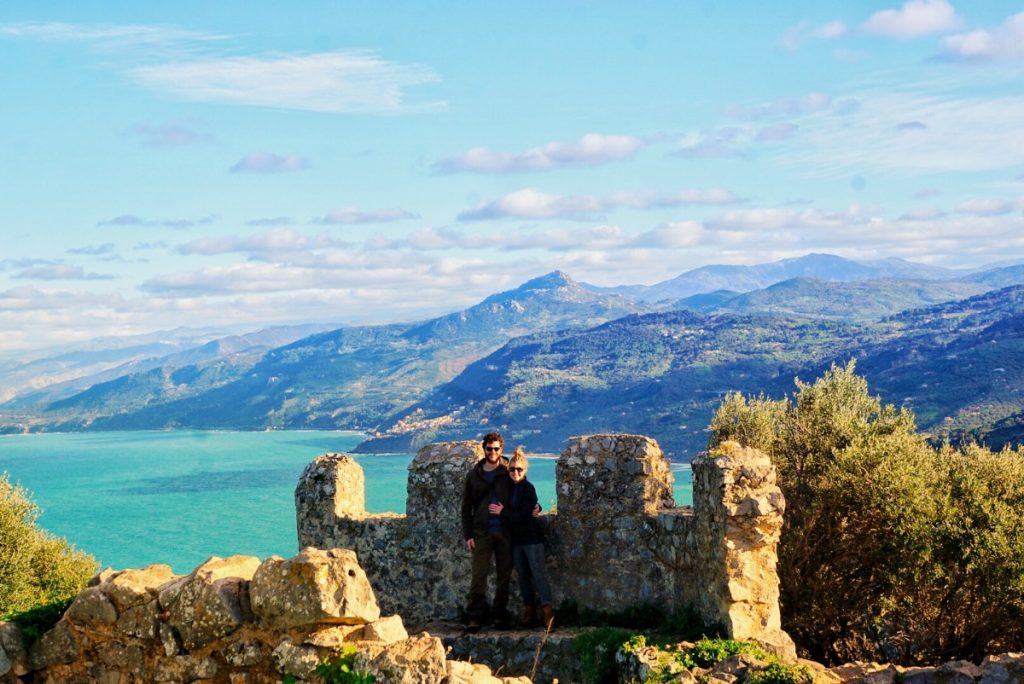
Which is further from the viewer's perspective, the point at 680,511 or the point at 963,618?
the point at 963,618

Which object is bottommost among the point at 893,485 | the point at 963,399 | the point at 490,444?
the point at 963,399

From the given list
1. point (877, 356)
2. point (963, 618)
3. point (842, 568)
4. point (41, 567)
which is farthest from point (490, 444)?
point (877, 356)

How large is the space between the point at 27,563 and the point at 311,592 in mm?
23499

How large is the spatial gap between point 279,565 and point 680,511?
5901 mm

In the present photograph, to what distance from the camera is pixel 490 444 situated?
39.3 feet

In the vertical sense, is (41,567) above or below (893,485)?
below

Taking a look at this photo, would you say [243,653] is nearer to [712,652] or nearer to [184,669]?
[184,669]

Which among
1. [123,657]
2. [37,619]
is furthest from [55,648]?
[123,657]

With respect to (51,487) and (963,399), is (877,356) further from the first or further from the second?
(51,487)

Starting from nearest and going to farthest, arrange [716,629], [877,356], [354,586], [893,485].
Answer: [354,586], [716,629], [893,485], [877,356]

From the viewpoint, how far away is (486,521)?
1223 centimetres

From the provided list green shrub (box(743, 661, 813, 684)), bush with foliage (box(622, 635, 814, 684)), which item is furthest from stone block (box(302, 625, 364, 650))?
green shrub (box(743, 661, 813, 684))

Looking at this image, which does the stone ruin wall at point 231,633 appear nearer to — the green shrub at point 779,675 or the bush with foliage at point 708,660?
the bush with foliage at point 708,660

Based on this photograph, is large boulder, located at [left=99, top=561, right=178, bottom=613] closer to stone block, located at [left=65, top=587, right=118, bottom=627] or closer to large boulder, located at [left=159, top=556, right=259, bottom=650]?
stone block, located at [left=65, top=587, right=118, bottom=627]
